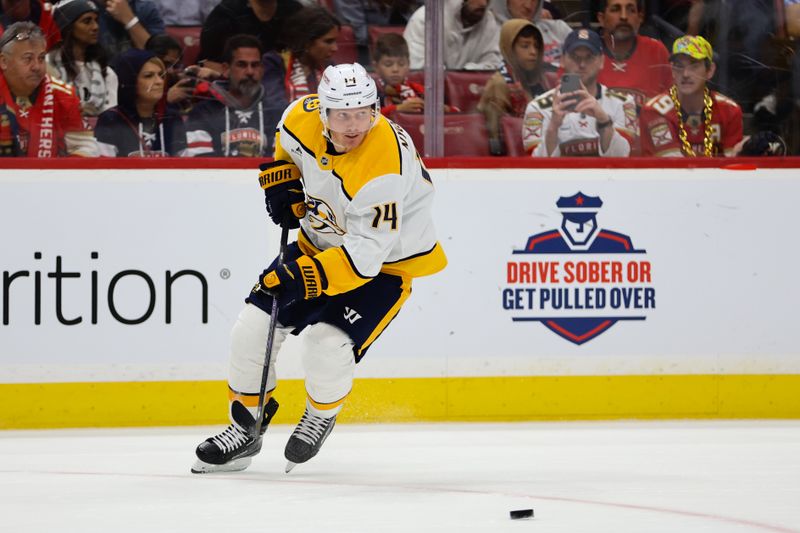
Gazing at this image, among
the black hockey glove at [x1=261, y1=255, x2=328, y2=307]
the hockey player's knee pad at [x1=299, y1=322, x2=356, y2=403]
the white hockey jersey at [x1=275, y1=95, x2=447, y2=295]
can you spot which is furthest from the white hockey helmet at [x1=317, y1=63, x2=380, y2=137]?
the hockey player's knee pad at [x1=299, y1=322, x2=356, y2=403]

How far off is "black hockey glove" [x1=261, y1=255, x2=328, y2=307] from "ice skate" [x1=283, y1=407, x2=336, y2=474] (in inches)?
18.1

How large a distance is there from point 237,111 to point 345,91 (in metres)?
1.59

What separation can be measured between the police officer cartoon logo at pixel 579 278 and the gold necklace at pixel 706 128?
448mm

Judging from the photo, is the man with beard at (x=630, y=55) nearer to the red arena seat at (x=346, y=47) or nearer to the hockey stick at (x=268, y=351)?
the red arena seat at (x=346, y=47)

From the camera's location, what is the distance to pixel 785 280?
17.6 feet

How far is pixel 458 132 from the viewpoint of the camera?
5289 mm

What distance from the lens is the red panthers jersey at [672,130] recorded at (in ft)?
17.6

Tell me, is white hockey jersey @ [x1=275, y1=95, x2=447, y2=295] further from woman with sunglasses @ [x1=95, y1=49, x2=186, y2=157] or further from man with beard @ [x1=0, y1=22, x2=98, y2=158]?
man with beard @ [x1=0, y1=22, x2=98, y2=158]

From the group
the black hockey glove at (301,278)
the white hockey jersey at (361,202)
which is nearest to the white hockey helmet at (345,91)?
the white hockey jersey at (361,202)

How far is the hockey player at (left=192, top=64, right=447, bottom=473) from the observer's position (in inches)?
147

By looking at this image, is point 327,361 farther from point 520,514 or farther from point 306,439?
point 520,514

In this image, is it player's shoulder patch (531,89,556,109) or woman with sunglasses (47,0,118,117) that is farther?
player's shoulder patch (531,89,556,109)

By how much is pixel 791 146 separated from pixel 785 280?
537 millimetres

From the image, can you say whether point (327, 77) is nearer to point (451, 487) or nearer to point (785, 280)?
point (451, 487)
